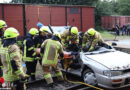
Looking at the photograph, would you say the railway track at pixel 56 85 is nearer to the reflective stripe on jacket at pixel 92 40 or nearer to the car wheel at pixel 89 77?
the car wheel at pixel 89 77

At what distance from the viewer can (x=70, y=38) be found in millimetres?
7582

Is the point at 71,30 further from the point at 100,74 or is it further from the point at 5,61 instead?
the point at 5,61

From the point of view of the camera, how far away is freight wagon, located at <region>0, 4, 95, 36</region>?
39.2 feet

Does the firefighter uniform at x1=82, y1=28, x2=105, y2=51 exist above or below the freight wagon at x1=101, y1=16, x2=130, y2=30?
below

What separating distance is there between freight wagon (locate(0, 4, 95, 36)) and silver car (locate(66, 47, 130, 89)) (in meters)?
7.69

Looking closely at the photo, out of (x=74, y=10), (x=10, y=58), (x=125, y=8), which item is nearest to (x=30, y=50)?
(x=10, y=58)

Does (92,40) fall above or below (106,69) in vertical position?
above

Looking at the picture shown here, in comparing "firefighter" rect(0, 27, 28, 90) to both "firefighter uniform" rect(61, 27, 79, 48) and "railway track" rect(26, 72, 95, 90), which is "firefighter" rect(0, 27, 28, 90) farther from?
"firefighter uniform" rect(61, 27, 79, 48)

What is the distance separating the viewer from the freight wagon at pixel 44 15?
11.9 meters

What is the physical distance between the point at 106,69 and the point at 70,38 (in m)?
3.26

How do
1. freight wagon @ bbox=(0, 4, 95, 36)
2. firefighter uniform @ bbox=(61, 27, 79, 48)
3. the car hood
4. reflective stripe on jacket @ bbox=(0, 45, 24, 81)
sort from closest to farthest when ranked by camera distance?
reflective stripe on jacket @ bbox=(0, 45, 24, 81) → the car hood → firefighter uniform @ bbox=(61, 27, 79, 48) → freight wagon @ bbox=(0, 4, 95, 36)

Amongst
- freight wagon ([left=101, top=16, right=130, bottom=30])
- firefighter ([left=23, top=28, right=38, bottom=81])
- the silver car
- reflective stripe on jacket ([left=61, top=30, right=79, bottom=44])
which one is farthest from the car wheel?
freight wagon ([left=101, top=16, right=130, bottom=30])

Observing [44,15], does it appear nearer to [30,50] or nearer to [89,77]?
[30,50]

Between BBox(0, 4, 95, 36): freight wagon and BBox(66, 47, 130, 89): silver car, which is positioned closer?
BBox(66, 47, 130, 89): silver car
